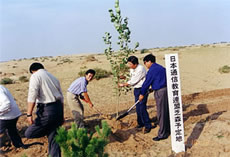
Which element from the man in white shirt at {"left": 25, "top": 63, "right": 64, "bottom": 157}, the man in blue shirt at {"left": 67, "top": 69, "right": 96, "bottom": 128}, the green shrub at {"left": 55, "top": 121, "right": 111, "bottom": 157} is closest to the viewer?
the green shrub at {"left": 55, "top": 121, "right": 111, "bottom": 157}

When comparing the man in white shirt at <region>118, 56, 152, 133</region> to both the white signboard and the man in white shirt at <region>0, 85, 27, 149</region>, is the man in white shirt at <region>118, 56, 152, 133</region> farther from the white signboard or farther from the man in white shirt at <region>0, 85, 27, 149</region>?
the man in white shirt at <region>0, 85, 27, 149</region>

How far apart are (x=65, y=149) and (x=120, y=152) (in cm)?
259

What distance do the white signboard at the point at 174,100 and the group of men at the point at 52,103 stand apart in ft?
1.58

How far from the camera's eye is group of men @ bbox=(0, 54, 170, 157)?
170 inches

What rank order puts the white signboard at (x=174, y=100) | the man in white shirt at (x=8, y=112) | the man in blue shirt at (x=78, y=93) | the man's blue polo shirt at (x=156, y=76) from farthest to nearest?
the man in blue shirt at (x=78, y=93)
the man's blue polo shirt at (x=156, y=76)
the white signboard at (x=174, y=100)
the man in white shirt at (x=8, y=112)

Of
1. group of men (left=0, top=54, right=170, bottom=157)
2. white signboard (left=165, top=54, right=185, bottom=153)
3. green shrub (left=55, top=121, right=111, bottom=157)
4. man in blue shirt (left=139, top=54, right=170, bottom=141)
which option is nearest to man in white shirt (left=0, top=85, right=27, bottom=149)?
group of men (left=0, top=54, right=170, bottom=157)

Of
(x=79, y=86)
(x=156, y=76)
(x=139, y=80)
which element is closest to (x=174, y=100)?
(x=156, y=76)

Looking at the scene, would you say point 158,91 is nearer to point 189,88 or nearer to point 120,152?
point 120,152

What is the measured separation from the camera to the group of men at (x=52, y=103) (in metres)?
4.32

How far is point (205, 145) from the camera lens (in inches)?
219

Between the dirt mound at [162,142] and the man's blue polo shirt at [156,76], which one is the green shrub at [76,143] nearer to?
the dirt mound at [162,142]

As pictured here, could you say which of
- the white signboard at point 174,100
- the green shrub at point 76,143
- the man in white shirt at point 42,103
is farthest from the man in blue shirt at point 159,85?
the green shrub at point 76,143

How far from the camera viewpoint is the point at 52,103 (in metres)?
4.39

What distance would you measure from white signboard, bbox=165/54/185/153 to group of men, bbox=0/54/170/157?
0.48 metres
